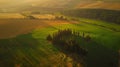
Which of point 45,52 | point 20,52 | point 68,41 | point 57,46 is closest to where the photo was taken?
point 20,52

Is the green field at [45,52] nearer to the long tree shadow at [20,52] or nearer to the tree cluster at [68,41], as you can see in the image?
the long tree shadow at [20,52]

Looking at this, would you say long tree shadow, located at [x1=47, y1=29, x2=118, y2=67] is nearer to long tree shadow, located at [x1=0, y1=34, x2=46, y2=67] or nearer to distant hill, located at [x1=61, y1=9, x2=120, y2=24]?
long tree shadow, located at [x1=0, y1=34, x2=46, y2=67]

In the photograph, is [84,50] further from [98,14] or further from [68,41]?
[98,14]

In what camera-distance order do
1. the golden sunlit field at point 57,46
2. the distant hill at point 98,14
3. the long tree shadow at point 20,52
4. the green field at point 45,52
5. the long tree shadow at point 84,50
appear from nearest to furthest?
the long tree shadow at point 20,52
the green field at point 45,52
the golden sunlit field at point 57,46
the long tree shadow at point 84,50
the distant hill at point 98,14

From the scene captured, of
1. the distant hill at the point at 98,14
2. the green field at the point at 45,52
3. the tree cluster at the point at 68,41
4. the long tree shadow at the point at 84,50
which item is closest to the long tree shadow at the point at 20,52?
the green field at the point at 45,52

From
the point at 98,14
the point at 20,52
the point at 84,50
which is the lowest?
the point at 84,50

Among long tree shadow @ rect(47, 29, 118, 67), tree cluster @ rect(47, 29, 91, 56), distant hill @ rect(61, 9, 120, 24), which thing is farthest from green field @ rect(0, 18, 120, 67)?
distant hill @ rect(61, 9, 120, 24)

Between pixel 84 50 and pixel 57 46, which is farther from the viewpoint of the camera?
pixel 57 46

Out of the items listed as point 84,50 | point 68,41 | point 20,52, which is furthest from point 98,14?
point 20,52

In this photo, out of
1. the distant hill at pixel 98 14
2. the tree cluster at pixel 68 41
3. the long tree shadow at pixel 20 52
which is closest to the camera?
the long tree shadow at pixel 20 52
